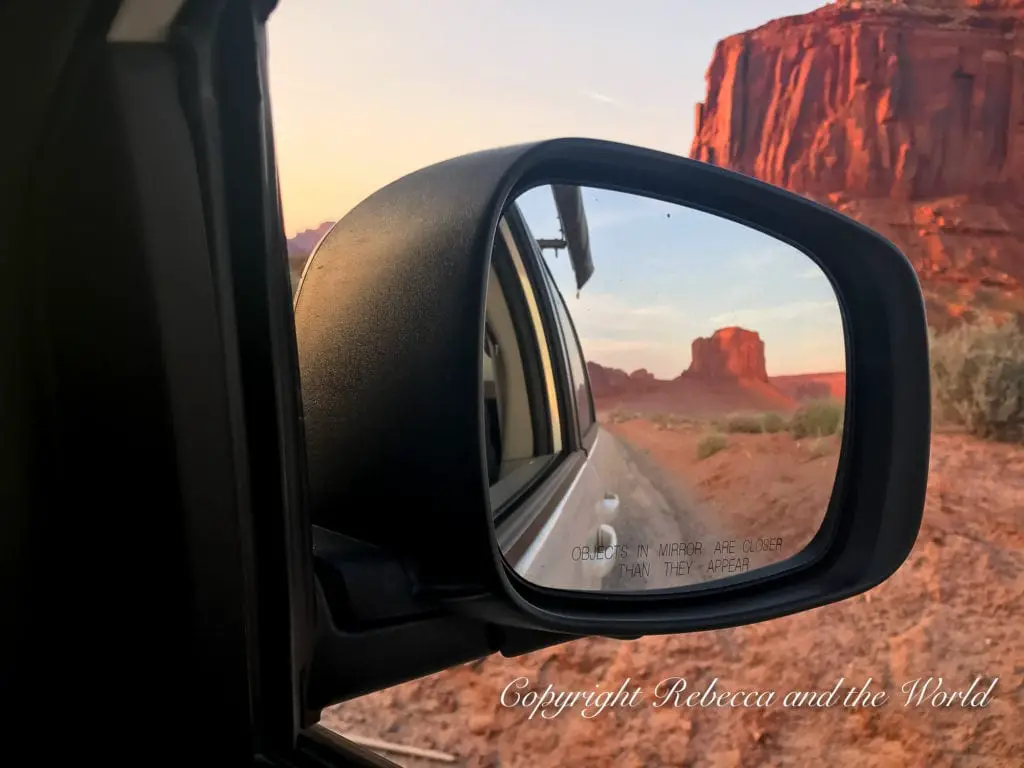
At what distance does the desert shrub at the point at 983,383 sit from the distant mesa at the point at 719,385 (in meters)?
9.79

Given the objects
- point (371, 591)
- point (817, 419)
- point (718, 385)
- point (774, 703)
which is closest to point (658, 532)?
point (718, 385)

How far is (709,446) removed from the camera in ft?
5.93

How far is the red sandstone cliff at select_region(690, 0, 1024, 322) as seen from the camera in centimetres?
3247

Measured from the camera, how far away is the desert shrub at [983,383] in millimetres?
11031

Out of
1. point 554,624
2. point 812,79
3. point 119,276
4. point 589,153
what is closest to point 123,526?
point 119,276

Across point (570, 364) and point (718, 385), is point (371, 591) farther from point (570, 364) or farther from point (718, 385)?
point (718, 385)

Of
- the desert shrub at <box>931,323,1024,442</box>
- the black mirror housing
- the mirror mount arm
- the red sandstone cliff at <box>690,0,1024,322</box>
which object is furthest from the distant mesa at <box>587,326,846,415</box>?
the red sandstone cliff at <box>690,0,1024,322</box>

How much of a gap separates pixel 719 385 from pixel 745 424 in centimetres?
38

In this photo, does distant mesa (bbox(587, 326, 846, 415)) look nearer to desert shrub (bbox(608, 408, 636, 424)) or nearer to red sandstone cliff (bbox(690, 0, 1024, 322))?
desert shrub (bbox(608, 408, 636, 424))

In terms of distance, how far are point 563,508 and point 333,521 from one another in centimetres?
60

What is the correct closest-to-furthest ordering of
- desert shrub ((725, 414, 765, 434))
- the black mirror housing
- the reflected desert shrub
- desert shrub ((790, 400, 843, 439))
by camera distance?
the black mirror housing, the reflected desert shrub, desert shrub ((790, 400, 843, 439)), desert shrub ((725, 414, 765, 434))

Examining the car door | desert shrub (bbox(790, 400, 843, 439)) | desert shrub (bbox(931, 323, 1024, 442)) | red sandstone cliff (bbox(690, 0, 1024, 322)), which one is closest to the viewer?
the car door

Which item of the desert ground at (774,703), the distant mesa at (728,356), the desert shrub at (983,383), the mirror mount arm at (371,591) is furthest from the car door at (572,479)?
the desert shrub at (983,383)

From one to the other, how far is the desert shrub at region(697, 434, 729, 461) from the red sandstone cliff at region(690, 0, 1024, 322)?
31.5 meters
